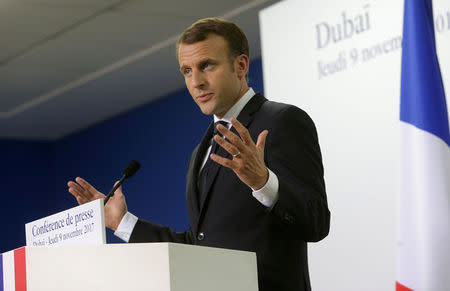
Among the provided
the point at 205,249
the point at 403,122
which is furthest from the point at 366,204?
the point at 205,249

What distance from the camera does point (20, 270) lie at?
176cm

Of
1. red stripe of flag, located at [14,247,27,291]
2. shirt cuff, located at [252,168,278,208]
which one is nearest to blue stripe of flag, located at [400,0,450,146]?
shirt cuff, located at [252,168,278,208]

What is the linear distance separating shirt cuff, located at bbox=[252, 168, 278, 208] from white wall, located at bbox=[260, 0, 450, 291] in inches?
62.2

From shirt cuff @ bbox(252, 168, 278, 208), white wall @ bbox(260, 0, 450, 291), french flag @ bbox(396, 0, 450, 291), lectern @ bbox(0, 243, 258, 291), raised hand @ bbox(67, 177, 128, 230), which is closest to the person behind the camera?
lectern @ bbox(0, 243, 258, 291)

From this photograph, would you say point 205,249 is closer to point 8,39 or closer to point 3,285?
point 3,285

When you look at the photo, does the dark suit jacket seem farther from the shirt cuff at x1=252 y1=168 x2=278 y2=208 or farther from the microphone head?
the microphone head

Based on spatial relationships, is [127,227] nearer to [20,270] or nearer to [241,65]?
[241,65]

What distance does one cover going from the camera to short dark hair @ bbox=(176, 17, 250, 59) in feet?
7.73

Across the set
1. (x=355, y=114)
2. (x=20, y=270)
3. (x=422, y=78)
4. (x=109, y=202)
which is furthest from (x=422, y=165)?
(x=355, y=114)

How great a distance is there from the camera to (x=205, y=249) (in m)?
1.74

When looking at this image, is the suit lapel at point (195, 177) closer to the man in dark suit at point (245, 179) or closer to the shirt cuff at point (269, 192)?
the man in dark suit at point (245, 179)

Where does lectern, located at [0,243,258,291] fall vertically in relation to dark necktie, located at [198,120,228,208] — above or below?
below

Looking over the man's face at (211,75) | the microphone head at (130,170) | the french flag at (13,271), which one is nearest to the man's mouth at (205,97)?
the man's face at (211,75)

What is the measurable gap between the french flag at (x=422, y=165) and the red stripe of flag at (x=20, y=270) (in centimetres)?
101
